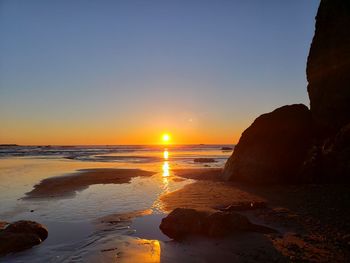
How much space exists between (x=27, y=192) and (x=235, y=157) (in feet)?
42.7

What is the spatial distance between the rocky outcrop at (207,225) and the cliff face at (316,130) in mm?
8442

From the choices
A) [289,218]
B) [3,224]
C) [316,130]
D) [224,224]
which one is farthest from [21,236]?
[316,130]

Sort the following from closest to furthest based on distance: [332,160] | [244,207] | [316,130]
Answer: [244,207], [332,160], [316,130]

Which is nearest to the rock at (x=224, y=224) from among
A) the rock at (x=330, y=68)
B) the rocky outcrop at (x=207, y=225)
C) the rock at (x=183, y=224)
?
the rocky outcrop at (x=207, y=225)

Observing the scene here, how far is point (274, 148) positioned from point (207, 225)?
39.1ft

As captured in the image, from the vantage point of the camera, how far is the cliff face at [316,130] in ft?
57.9

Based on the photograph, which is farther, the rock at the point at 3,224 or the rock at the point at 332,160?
the rock at the point at 332,160

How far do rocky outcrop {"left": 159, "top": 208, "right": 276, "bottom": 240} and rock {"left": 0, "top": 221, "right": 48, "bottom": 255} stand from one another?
3.76 m

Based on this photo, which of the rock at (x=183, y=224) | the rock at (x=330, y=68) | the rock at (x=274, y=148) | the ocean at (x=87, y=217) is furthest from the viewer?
the rock at (x=274, y=148)

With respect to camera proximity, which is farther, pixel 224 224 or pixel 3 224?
pixel 3 224

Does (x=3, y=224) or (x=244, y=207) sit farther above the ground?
(x=244, y=207)

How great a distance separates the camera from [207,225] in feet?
34.8

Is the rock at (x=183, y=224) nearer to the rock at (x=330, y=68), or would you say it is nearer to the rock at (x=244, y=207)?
the rock at (x=244, y=207)

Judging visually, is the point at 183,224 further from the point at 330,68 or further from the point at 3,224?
the point at 330,68
